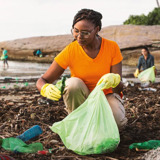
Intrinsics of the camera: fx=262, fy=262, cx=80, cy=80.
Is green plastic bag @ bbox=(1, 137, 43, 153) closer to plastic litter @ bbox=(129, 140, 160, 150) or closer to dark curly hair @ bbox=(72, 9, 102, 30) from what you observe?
plastic litter @ bbox=(129, 140, 160, 150)

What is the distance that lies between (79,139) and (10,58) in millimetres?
18795

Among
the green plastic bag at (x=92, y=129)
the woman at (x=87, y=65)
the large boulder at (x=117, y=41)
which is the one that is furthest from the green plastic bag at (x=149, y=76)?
the large boulder at (x=117, y=41)

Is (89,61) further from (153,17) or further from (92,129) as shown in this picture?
(153,17)

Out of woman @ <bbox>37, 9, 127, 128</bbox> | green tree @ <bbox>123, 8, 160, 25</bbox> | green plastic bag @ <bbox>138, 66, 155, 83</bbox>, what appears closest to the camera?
woman @ <bbox>37, 9, 127, 128</bbox>

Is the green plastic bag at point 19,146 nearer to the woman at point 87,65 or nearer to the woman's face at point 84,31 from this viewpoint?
the woman at point 87,65

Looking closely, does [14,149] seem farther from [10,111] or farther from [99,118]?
[10,111]

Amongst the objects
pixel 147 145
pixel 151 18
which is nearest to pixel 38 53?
pixel 151 18

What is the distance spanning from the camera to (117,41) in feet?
53.2

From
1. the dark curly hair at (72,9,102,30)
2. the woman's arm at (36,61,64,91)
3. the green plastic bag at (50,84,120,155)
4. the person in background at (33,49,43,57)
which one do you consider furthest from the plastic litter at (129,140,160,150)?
the person in background at (33,49,43,57)

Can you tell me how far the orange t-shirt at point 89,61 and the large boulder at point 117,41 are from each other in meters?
12.3

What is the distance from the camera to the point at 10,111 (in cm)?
358

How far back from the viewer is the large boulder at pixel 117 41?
15367 millimetres

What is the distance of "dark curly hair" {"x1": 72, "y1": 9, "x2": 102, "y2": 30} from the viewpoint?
247 cm

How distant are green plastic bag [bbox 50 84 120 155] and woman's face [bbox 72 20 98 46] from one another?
0.56m
